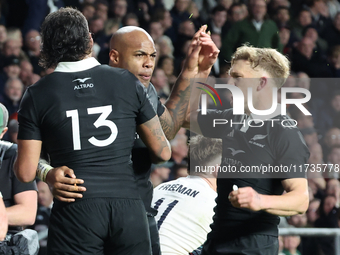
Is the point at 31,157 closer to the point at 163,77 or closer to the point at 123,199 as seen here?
the point at 123,199

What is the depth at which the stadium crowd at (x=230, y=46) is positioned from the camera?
5.07 meters

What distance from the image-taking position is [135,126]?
6.54ft

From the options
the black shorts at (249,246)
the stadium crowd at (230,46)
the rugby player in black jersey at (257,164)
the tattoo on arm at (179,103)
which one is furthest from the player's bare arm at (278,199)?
the stadium crowd at (230,46)

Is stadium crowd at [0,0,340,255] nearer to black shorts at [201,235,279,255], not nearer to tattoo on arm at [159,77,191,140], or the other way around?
tattoo on arm at [159,77,191,140]

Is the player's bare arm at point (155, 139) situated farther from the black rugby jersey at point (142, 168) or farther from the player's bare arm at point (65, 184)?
the player's bare arm at point (65, 184)

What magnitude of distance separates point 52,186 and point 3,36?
12.3 ft

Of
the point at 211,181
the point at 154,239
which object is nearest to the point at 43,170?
the point at 154,239

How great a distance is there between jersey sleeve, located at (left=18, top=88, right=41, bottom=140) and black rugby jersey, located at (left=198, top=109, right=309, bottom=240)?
95 cm

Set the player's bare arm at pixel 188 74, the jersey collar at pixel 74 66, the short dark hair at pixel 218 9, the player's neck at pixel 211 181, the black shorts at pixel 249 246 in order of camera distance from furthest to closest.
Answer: the short dark hair at pixel 218 9 → the player's neck at pixel 211 181 → the player's bare arm at pixel 188 74 → the black shorts at pixel 249 246 → the jersey collar at pixel 74 66

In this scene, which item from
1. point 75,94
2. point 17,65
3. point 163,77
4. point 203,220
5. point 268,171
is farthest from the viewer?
point 163,77

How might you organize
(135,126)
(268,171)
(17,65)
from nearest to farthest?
(135,126) → (268,171) → (17,65)

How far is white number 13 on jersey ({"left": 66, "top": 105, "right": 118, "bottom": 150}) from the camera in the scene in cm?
185

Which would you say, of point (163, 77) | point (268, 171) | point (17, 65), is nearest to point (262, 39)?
point (163, 77)

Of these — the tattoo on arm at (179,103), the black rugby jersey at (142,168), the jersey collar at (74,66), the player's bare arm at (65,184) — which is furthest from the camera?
the tattoo on arm at (179,103)
